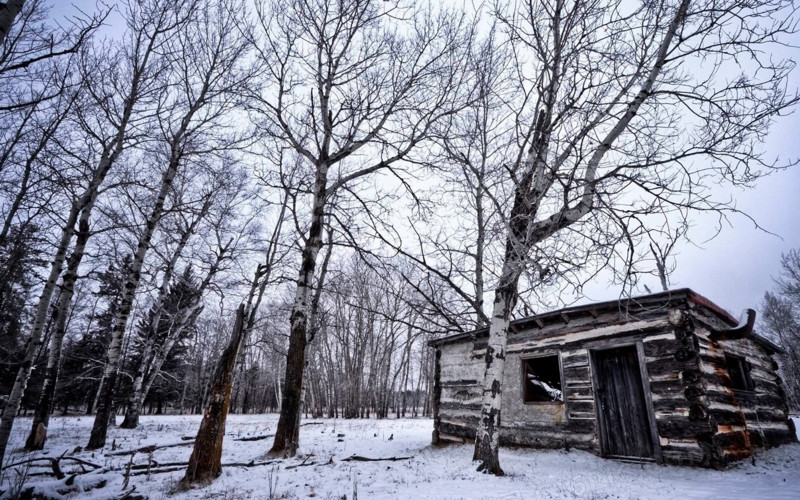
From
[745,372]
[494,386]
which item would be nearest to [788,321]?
[745,372]

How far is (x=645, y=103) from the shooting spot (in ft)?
21.6

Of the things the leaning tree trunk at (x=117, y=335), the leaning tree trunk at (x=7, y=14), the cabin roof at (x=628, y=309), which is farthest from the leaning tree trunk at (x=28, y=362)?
the cabin roof at (x=628, y=309)

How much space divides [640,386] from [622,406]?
→ 0.62 meters

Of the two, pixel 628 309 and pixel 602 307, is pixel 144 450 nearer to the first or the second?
pixel 628 309

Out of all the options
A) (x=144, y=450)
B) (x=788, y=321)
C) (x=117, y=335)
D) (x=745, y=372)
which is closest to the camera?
(x=144, y=450)

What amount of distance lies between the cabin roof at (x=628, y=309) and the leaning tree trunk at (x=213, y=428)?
6646 millimetres

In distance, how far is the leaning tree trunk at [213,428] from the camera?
5.61m

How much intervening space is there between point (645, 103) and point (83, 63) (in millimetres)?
10778

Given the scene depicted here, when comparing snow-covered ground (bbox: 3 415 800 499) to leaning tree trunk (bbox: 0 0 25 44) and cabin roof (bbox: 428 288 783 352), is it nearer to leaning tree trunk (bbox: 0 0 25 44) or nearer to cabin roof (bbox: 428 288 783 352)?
cabin roof (bbox: 428 288 783 352)

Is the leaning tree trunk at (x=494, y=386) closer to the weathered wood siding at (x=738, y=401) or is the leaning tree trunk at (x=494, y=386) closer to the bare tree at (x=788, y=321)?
the weathered wood siding at (x=738, y=401)

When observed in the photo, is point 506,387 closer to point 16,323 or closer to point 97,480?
point 97,480

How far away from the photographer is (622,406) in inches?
338

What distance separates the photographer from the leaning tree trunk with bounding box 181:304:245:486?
5.61m

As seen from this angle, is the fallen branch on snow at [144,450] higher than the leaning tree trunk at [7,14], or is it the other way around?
the leaning tree trunk at [7,14]
